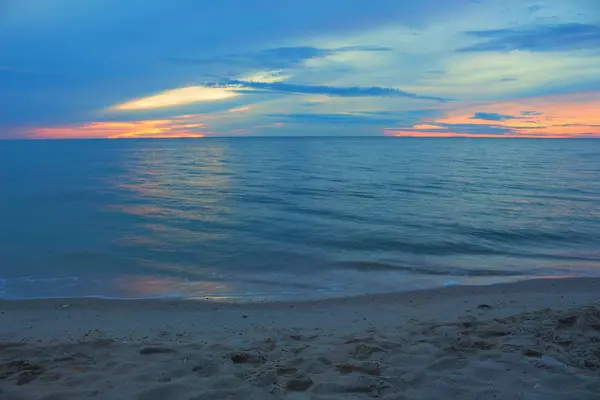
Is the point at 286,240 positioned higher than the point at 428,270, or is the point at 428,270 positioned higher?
the point at 286,240

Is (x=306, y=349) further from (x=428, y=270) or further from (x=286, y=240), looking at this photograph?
(x=286, y=240)

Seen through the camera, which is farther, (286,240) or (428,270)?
(286,240)

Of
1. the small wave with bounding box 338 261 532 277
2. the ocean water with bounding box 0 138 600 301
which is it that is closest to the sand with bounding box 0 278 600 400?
the ocean water with bounding box 0 138 600 301

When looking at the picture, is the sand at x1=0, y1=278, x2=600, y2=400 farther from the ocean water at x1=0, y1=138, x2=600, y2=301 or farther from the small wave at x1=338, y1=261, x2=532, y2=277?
the small wave at x1=338, y1=261, x2=532, y2=277

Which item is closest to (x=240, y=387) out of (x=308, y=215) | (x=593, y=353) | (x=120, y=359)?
(x=120, y=359)

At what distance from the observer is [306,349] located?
597cm

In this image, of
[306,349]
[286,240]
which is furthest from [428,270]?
[306,349]

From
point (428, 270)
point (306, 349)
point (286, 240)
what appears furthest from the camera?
point (286, 240)

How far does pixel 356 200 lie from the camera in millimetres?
24609

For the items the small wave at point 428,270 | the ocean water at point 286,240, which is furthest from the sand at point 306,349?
the small wave at point 428,270

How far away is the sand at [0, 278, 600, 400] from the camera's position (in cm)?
470

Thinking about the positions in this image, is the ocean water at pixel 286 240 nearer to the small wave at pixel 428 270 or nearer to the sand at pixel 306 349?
the small wave at pixel 428 270

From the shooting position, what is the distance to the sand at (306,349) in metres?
4.70

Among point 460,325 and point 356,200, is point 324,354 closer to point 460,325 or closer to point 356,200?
point 460,325
